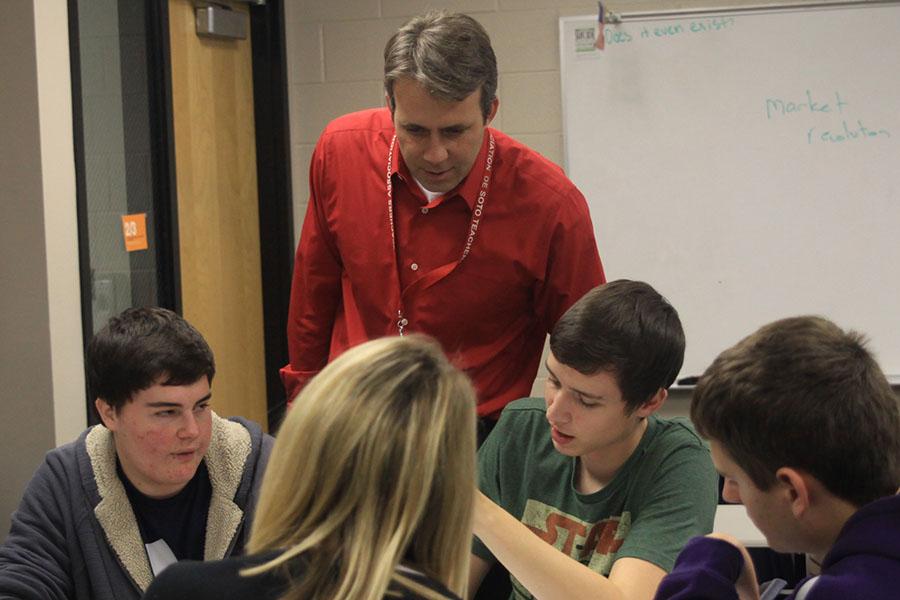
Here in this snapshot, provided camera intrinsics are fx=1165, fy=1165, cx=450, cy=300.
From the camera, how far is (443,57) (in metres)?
2.04

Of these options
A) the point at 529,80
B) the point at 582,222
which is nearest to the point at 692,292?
the point at 529,80

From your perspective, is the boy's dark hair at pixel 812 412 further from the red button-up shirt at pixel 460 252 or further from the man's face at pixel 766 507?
the red button-up shirt at pixel 460 252

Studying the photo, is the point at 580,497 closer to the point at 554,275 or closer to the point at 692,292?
the point at 554,275

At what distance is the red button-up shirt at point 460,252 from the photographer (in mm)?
2299

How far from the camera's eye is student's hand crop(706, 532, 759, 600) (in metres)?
1.41

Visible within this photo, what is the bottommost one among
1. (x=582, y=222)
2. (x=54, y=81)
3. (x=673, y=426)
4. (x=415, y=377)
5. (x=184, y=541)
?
(x=184, y=541)

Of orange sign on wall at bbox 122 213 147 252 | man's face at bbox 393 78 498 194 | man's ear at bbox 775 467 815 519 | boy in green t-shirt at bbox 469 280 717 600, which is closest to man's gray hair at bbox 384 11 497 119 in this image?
man's face at bbox 393 78 498 194

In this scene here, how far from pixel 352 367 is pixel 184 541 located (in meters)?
0.96

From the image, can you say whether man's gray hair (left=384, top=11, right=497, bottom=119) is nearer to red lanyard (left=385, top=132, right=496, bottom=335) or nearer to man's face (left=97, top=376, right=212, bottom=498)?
red lanyard (left=385, top=132, right=496, bottom=335)

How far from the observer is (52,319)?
2.73 metres

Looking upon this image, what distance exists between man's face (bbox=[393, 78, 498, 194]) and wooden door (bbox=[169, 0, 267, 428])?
5.04 feet

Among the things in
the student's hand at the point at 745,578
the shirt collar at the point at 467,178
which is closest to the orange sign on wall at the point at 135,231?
the shirt collar at the point at 467,178

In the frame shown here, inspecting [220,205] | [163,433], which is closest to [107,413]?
[163,433]

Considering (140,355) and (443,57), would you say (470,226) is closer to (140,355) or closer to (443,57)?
(443,57)
